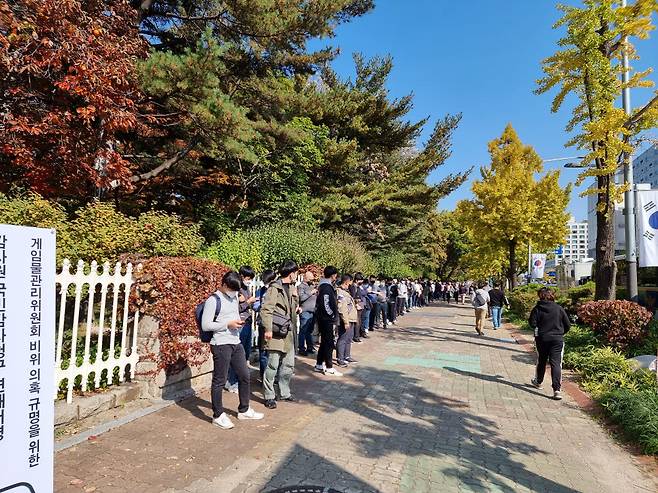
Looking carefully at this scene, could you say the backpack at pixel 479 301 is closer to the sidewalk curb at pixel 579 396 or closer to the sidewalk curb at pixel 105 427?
the sidewalk curb at pixel 579 396

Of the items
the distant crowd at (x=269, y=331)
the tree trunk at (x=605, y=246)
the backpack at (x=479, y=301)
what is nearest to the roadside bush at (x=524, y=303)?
the backpack at (x=479, y=301)

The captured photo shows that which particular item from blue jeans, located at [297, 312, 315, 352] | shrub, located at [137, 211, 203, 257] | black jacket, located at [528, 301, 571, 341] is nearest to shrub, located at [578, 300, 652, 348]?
black jacket, located at [528, 301, 571, 341]

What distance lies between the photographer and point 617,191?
10180 millimetres

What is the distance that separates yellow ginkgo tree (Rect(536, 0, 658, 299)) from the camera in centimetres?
1005

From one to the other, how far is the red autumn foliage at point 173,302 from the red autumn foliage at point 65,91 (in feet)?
11.1

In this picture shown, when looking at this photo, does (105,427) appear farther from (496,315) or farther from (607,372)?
(496,315)

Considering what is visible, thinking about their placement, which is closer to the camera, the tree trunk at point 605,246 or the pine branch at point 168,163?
the tree trunk at point 605,246

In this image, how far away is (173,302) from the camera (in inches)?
218

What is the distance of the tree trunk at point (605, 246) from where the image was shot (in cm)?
1067

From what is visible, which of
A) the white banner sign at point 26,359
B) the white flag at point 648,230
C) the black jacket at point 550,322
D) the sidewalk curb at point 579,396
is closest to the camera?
the white banner sign at point 26,359

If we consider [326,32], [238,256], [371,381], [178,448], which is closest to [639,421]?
[371,381]

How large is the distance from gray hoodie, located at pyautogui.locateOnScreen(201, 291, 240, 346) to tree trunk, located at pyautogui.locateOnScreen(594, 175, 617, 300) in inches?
387

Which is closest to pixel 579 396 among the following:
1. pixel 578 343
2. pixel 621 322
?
pixel 621 322

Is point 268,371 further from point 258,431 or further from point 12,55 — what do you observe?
point 12,55
